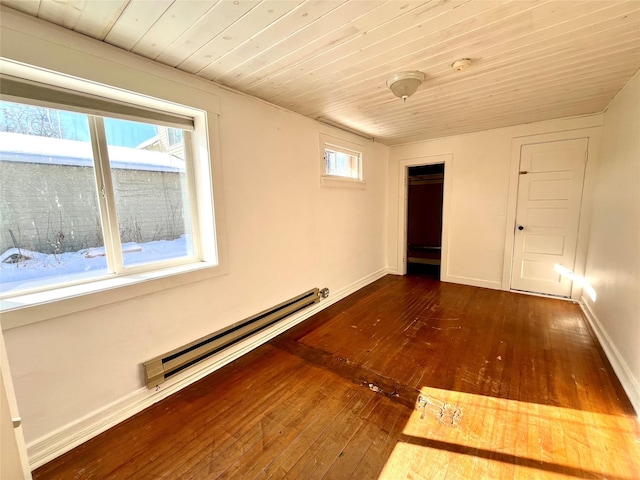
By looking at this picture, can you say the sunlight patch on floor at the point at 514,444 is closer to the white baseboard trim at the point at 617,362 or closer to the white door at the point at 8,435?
the white baseboard trim at the point at 617,362

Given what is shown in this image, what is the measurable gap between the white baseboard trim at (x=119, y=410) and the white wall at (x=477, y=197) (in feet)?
10.9

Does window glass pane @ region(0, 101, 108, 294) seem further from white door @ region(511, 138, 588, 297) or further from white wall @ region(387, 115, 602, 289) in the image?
white door @ region(511, 138, 588, 297)

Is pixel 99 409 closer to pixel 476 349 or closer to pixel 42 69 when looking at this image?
pixel 42 69

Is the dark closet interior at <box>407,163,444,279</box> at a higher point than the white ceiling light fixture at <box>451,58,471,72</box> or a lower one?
lower

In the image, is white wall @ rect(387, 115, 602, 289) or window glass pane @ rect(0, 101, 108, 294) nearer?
window glass pane @ rect(0, 101, 108, 294)

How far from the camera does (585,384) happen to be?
6.44 ft

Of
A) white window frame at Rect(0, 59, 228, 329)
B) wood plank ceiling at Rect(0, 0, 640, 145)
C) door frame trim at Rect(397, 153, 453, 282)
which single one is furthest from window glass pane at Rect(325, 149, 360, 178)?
white window frame at Rect(0, 59, 228, 329)

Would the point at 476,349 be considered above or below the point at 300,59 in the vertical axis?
below

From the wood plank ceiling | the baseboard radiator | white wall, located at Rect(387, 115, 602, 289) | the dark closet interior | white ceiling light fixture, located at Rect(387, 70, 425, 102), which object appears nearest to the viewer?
the wood plank ceiling

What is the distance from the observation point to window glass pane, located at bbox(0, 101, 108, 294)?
1436 mm

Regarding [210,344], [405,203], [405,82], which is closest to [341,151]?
[405,82]

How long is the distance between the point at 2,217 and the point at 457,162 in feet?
16.0

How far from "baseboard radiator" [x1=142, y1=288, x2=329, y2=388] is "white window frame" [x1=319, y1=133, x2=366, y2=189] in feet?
5.03

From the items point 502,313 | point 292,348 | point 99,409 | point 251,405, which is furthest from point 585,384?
point 99,409
